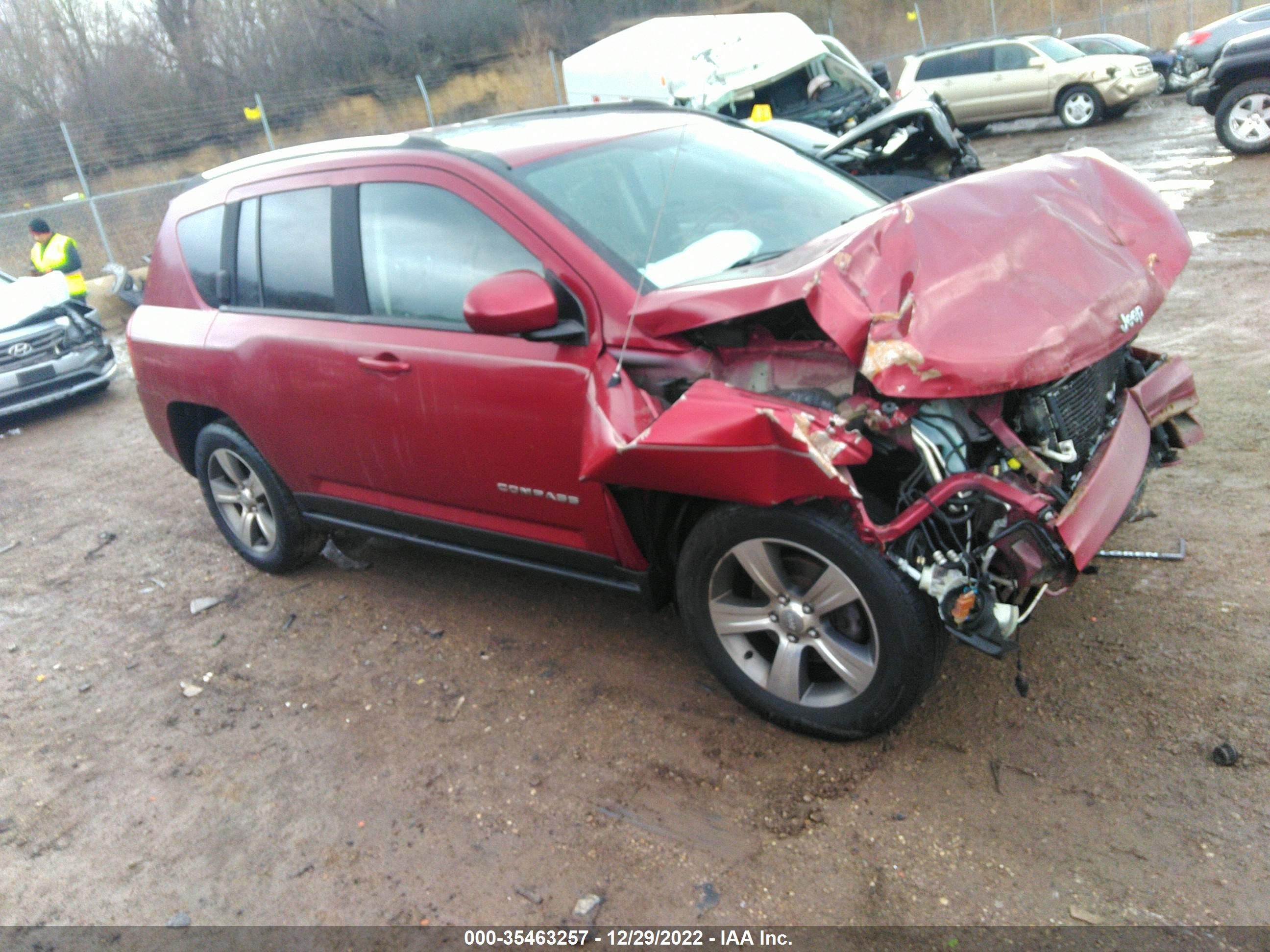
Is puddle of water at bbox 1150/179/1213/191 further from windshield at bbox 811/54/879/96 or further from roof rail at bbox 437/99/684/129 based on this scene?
roof rail at bbox 437/99/684/129

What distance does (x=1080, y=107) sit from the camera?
1722 centimetres

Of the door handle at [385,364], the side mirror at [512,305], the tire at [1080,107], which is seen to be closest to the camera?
the side mirror at [512,305]

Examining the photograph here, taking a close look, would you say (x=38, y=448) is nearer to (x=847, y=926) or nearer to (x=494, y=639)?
(x=494, y=639)

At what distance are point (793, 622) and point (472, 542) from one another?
4.61 feet

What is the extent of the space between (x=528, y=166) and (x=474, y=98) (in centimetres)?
2345

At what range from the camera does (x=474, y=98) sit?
2538cm

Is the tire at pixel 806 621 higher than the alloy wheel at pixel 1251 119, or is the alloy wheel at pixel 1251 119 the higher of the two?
the tire at pixel 806 621

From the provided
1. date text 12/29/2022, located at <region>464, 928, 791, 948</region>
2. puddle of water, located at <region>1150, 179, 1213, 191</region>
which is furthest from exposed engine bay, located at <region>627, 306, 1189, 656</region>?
puddle of water, located at <region>1150, 179, 1213, 191</region>

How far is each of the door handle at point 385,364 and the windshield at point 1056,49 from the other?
1687cm

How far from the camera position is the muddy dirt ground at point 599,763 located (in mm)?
2748

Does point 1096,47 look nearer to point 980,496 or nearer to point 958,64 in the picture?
point 958,64

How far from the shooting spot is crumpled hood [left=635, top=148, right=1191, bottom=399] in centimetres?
280

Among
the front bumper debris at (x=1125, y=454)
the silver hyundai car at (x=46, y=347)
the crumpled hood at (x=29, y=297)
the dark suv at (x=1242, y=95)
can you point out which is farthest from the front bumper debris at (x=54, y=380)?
the dark suv at (x=1242, y=95)

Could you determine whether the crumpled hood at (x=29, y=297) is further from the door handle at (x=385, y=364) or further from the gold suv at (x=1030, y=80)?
the gold suv at (x=1030, y=80)
